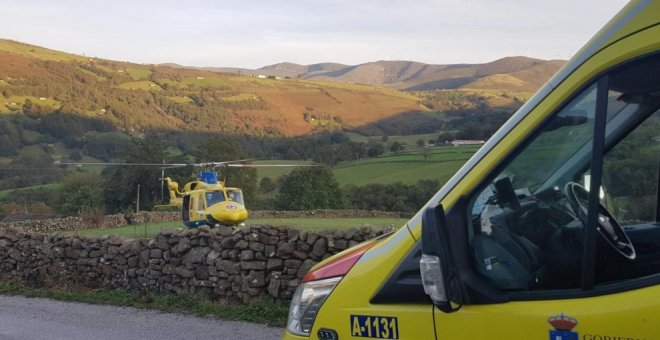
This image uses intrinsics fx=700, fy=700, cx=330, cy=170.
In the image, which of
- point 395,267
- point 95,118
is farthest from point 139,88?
point 395,267

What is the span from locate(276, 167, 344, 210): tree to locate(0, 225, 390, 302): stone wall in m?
34.1

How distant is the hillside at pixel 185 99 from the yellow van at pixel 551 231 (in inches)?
2964

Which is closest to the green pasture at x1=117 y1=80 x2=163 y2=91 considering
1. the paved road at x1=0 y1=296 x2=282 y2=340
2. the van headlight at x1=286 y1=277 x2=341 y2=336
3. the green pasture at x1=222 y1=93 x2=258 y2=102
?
the green pasture at x1=222 y1=93 x2=258 y2=102

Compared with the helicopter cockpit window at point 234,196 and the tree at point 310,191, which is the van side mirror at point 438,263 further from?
the tree at point 310,191

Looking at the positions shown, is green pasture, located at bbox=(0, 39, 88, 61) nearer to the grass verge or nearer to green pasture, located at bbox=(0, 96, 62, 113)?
green pasture, located at bbox=(0, 96, 62, 113)

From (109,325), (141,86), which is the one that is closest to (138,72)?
(141,86)

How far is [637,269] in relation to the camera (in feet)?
8.14

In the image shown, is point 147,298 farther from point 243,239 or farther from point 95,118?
point 95,118

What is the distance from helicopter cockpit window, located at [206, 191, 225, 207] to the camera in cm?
2601

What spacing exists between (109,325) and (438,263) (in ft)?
23.7

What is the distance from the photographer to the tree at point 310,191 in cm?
4688

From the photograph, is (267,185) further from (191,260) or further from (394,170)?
(191,260)

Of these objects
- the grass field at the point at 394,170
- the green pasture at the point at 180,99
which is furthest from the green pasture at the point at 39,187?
the green pasture at the point at 180,99

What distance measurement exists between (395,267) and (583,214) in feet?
2.45
